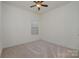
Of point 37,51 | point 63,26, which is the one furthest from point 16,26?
point 63,26

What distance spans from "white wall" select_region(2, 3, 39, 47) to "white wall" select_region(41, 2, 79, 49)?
0.38m

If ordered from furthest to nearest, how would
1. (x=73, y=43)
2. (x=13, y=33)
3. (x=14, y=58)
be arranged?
(x=73, y=43), (x=13, y=33), (x=14, y=58)

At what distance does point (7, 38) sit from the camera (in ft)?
9.61

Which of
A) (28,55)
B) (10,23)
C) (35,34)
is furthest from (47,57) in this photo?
(10,23)

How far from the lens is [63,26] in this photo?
3.31m

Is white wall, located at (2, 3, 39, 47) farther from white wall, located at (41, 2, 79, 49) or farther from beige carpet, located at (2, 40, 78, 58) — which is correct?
white wall, located at (41, 2, 79, 49)

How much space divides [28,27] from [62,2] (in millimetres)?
1131

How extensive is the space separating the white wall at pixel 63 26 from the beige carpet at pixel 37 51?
21cm

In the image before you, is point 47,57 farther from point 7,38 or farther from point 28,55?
point 7,38

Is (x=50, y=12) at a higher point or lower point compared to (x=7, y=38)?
higher

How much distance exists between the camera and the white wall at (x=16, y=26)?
2.89 metres

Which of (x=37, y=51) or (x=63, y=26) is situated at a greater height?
(x=63, y=26)

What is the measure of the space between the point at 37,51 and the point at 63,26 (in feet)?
3.59

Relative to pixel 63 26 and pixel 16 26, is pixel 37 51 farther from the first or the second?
pixel 63 26
